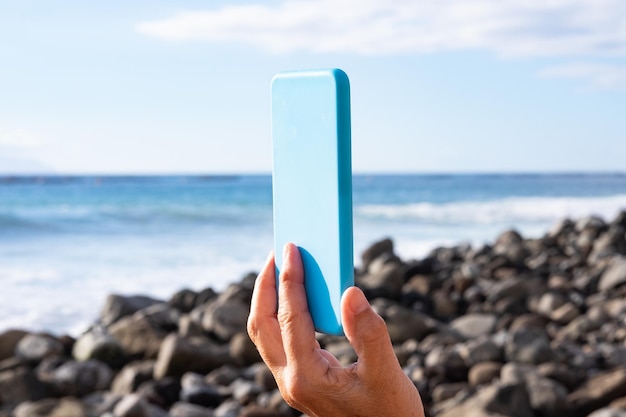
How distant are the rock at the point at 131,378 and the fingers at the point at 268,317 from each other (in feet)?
13.2

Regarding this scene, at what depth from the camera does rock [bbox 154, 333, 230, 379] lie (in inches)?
208

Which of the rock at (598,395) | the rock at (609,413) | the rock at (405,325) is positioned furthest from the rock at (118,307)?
the rock at (609,413)

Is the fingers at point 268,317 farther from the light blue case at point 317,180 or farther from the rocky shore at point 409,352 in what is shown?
the rocky shore at point 409,352

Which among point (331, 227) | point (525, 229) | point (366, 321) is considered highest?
point (331, 227)

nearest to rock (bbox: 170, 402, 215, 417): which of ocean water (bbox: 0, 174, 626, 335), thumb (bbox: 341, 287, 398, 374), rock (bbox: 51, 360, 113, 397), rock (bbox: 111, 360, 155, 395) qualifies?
rock (bbox: 111, 360, 155, 395)

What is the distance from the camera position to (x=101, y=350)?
5836mm

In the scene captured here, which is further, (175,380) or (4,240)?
(4,240)

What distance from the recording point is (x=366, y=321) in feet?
3.58

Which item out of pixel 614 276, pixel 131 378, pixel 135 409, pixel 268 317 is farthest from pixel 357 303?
pixel 614 276

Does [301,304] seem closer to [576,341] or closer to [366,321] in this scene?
[366,321]

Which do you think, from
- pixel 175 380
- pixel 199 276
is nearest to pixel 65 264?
pixel 199 276

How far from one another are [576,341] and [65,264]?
6.82 metres

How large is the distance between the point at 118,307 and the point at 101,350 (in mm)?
1230

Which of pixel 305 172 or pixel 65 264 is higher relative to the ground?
pixel 305 172
